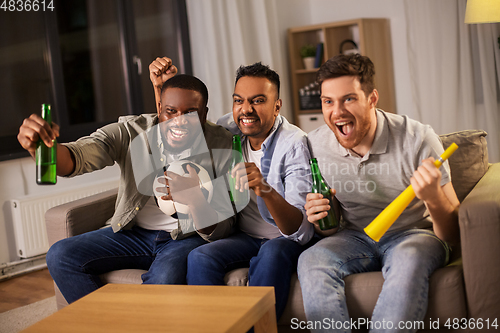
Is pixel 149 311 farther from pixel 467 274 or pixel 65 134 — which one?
pixel 65 134

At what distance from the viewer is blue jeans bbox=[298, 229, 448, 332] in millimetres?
1393

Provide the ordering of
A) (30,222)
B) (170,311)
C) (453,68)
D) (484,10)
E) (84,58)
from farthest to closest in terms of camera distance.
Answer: (453,68)
(84,58)
(30,222)
(484,10)
(170,311)

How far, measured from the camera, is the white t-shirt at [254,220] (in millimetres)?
1870

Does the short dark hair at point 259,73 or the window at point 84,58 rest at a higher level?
the window at point 84,58

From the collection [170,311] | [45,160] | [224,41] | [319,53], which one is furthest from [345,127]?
[319,53]

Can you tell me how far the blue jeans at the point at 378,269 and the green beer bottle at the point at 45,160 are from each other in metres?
0.82

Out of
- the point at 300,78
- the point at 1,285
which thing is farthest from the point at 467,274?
the point at 300,78

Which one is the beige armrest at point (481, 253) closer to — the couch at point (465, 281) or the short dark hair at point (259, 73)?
the couch at point (465, 281)

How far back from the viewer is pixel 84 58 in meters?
3.84

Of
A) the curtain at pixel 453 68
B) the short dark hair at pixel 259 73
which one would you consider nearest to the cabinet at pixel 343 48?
the curtain at pixel 453 68

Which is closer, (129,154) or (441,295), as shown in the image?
(441,295)

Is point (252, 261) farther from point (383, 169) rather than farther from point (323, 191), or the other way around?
point (383, 169)

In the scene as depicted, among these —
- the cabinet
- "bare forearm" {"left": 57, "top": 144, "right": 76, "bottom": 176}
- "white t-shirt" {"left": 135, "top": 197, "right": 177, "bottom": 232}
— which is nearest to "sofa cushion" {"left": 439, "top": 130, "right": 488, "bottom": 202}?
"white t-shirt" {"left": 135, "top": 197, "right": 177, "bottom": 232}

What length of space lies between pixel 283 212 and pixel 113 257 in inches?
28.6
